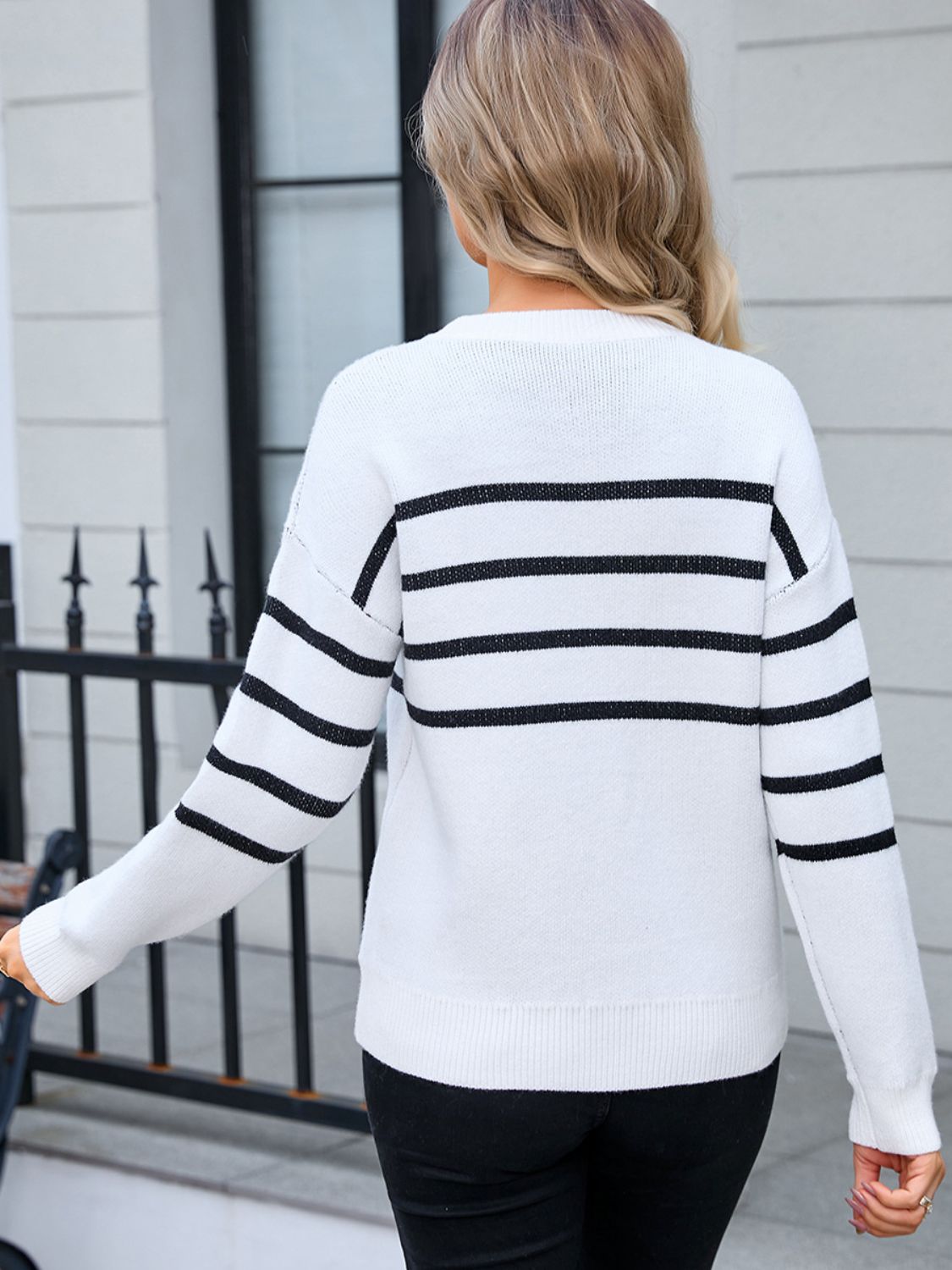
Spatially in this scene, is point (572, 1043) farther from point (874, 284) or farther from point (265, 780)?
point (874, 284)

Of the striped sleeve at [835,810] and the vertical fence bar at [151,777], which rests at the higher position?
the striped sleeve at [835,810]

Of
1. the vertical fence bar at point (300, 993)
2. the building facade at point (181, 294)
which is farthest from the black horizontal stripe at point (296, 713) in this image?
the building facade at point (181, 294)

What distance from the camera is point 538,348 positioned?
1400 millimetres

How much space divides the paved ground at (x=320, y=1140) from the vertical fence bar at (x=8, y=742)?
555 millimetres

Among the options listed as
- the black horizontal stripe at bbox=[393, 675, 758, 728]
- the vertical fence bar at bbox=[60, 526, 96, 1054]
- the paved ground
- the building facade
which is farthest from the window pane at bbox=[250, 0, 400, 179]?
the black horizontal stripe at bbox=[393, 675, 758, 728]

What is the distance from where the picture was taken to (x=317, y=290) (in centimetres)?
514

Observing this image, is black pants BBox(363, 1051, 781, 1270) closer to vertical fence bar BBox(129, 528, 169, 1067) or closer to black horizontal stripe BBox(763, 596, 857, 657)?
black horizontal stripe BBox(763, 596, 857, 657)

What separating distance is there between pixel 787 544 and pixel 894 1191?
0.58 metres

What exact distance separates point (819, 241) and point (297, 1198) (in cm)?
229

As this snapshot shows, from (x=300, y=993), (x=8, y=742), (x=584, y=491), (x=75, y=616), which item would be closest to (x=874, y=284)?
(x=75, y=616)

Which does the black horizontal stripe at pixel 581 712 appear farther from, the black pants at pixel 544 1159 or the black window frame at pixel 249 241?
the black window frame at pixel 249 241

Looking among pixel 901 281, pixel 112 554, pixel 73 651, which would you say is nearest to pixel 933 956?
pixel 901 281

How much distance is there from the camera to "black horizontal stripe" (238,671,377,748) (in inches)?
58.1

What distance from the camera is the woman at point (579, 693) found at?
1389 millimetres
